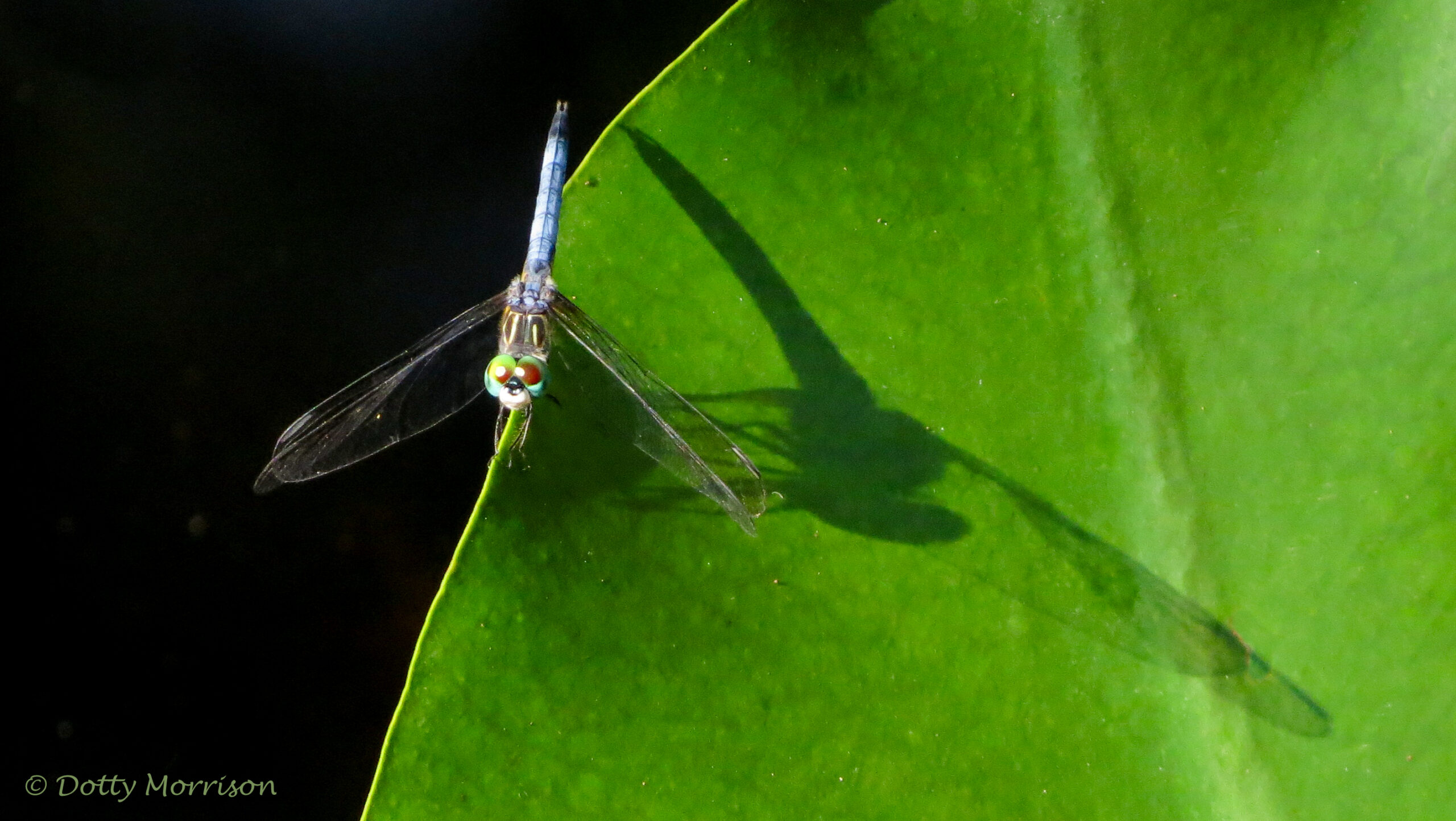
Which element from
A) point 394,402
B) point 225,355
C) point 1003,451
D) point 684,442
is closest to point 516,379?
point 684,442

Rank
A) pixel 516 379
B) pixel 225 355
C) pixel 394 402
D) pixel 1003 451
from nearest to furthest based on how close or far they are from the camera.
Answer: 1. pixel 1003 451
2. pixel 516 379
3. pixel 394 402
4. pixel 225 355

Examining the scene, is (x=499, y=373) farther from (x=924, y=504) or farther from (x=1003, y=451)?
(x=1003, y=451)

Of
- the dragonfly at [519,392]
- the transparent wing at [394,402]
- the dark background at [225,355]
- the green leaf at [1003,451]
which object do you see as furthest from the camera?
the dark background at [225,355]

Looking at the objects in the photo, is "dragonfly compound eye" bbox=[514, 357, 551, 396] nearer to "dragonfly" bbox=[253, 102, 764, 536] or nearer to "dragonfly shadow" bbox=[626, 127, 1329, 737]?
"dragonfly" bbox=[253, 102, 764, 536]

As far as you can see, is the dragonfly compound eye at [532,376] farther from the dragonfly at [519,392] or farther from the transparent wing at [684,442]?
the transparent wing at [684,442]

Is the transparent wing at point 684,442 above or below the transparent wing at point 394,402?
above

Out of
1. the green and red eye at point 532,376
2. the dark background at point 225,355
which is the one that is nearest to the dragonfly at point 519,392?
the green and red eye at point 532,376

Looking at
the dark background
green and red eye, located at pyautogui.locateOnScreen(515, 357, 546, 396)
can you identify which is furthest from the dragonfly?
the dark background
